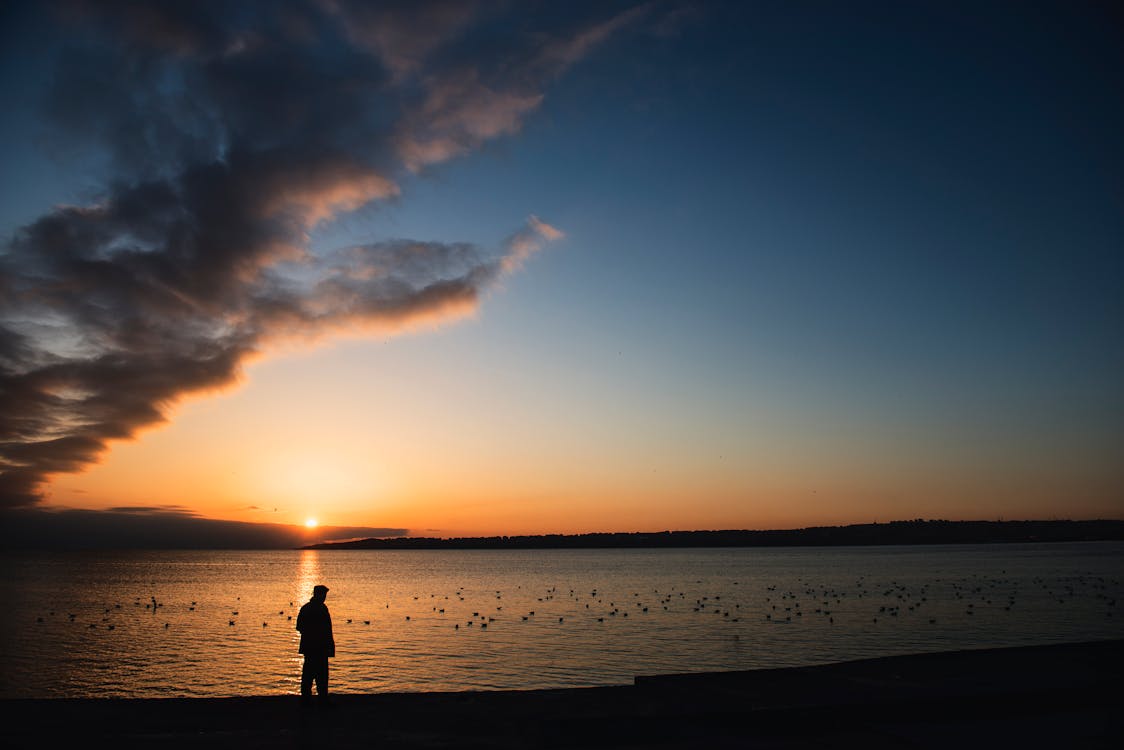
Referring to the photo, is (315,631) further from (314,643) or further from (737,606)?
(737,606)

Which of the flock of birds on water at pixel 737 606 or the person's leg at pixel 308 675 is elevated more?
the person's leg at pixel 308 675

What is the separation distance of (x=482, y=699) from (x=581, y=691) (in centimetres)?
221

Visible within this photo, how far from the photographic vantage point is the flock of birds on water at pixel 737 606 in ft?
176

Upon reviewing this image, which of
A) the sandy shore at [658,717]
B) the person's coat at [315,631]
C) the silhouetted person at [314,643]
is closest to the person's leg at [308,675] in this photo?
the silhouetted person at [314,643]

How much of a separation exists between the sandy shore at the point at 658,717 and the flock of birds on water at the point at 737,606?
36006 millimetres

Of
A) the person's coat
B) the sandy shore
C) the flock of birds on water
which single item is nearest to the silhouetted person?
the person's coat

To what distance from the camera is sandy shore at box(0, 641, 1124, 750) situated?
38.3ft

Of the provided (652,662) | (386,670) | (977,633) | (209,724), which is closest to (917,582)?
(977,633)

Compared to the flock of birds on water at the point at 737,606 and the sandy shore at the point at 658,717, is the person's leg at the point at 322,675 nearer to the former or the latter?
the sandy shore at the point at 658,717

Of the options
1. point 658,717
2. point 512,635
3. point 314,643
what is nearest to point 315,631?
point 314,643

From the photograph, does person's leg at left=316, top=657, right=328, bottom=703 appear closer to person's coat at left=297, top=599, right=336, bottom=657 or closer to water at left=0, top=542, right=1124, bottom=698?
person's coat at left=297, top=599, right=336, bottom=657

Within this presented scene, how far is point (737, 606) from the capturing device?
A: 62.4 metres

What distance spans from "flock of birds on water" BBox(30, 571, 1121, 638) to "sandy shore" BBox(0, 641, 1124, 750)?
3601 cm

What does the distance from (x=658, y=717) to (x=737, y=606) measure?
5287 cm
